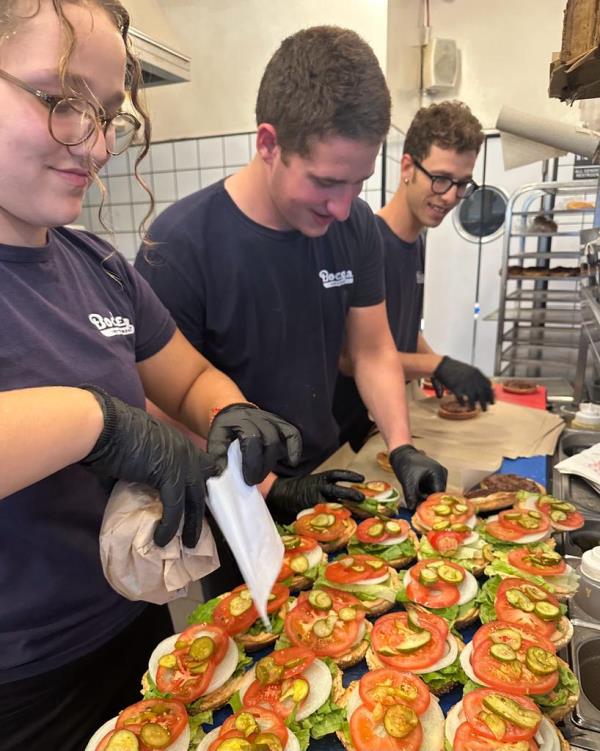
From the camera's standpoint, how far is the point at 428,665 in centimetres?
122

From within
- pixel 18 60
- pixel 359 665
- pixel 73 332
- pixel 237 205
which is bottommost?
pixel 359 665

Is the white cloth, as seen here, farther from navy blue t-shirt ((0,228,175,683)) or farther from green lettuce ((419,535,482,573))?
green lettuce ((419,535,482,573))

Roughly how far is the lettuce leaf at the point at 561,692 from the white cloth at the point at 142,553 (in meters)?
0.72

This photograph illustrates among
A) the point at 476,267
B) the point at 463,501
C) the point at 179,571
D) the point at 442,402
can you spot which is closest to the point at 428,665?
the point at 179,571

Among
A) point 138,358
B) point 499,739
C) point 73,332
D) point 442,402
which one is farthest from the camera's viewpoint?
point 442,402

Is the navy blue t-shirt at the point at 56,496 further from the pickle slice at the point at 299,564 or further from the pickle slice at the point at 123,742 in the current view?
the pickle slice at the point at 299,564

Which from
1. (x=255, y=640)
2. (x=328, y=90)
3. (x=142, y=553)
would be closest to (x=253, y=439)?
(x=142, y=553)

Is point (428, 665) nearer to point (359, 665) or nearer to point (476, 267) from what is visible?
point (359, 665)

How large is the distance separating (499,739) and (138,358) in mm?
1178

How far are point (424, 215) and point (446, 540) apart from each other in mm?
1852

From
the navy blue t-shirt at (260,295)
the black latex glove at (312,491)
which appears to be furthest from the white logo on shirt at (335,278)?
the black latex glove at (312,491)

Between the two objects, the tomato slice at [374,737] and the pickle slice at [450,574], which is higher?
the pickle slice at [450,574]

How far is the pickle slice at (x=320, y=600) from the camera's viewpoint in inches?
55.2

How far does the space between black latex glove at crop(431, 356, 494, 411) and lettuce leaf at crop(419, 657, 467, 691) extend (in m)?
1.64
